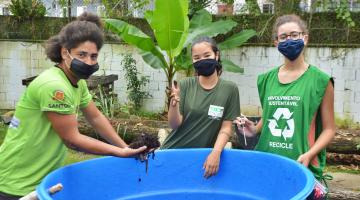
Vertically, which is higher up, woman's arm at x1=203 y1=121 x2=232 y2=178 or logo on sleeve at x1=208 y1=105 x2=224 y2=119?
logo on sleeve at x1=208 y1=105 x2=224 y2=119

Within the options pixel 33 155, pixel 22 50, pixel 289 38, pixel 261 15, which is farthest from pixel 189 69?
pixel 33 155

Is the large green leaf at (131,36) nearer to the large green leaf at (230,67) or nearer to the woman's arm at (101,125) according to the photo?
the large green leaf at (230,67)

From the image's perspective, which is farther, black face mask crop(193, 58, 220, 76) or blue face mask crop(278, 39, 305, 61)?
black face mask crop(193, 58, 220, 76)

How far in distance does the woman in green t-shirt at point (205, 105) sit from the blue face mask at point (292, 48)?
498mm

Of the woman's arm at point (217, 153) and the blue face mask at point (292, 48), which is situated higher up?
the blue face mask at point (292, 48)

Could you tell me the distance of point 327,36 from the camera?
7359mm

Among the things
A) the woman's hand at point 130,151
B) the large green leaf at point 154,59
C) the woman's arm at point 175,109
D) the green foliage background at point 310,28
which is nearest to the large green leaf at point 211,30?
the large green leaf at point 154,59

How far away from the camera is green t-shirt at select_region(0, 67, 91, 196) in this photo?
243cm

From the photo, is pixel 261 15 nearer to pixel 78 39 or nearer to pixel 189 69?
pixel 189 69

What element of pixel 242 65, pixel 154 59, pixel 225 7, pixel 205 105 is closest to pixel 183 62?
pixel 154 59

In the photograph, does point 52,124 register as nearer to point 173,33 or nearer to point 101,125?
point 101,125

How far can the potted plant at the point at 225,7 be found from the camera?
8039mm

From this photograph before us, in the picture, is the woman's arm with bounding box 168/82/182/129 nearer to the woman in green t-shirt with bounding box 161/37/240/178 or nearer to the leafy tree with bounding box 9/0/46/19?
the woman in green t-shirt with bounding box 161/37/240/178

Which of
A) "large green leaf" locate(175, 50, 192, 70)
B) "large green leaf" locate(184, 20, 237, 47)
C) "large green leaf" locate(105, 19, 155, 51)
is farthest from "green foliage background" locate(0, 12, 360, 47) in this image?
"large green leaf" locate(105, 19, 155, 51)
